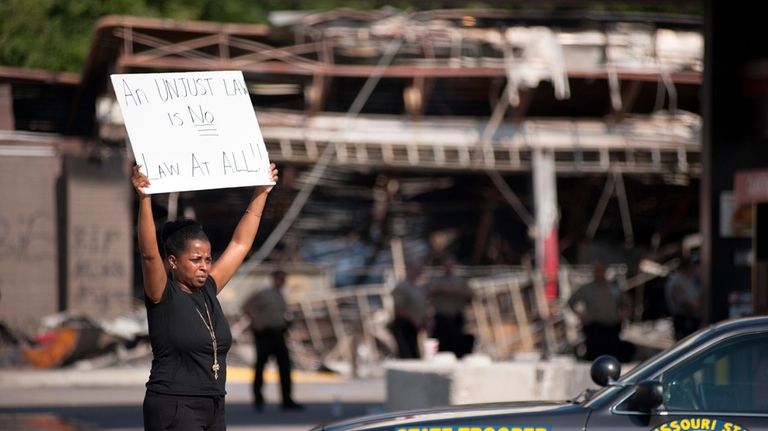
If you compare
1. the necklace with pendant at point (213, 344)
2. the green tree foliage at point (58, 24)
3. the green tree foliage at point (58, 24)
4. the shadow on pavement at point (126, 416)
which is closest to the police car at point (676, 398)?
the necklace with pendant at point (213, 344)

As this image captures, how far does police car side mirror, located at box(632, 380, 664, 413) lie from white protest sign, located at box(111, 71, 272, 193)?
2.05 m

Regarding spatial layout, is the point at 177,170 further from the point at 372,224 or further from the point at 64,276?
the point at 372,224

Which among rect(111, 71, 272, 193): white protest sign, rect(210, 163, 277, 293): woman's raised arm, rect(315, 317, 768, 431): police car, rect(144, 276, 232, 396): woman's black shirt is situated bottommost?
rect(315, 317, 768, 431): police car

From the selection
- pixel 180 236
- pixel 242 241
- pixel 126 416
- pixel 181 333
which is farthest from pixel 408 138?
pixel 181 333

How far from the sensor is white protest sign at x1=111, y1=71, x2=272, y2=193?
19.1ft

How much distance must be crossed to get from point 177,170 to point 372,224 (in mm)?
24397

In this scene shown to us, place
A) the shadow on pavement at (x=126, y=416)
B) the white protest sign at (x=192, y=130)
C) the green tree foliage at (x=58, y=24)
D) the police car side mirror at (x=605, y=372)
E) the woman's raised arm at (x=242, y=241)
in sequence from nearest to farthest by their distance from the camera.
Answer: the white protest sign at (x=192, y=130)
the woman's raised arm at (x=242, y=241)
the police car side mirror at (x=605, y=372)
the shadow on pavement at (x=126, y=416)
the green tree foliage at (x=58, y=24)

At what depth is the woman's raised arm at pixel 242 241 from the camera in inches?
240

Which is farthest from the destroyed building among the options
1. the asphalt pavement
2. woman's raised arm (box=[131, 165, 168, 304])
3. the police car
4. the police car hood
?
woman's raised arm (box=[131, 165, 168, 304])

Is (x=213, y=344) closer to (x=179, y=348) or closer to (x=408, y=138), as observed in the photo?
(x=179, y=348)

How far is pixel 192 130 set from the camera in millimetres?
6008

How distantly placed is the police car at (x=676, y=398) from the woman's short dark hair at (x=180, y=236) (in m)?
1.70

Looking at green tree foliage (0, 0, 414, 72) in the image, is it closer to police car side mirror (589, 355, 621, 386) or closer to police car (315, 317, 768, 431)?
police car side mirror (589, 355, 621, 386)

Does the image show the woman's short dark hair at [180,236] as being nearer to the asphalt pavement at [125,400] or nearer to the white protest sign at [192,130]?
the white protest sign at [192,130]
